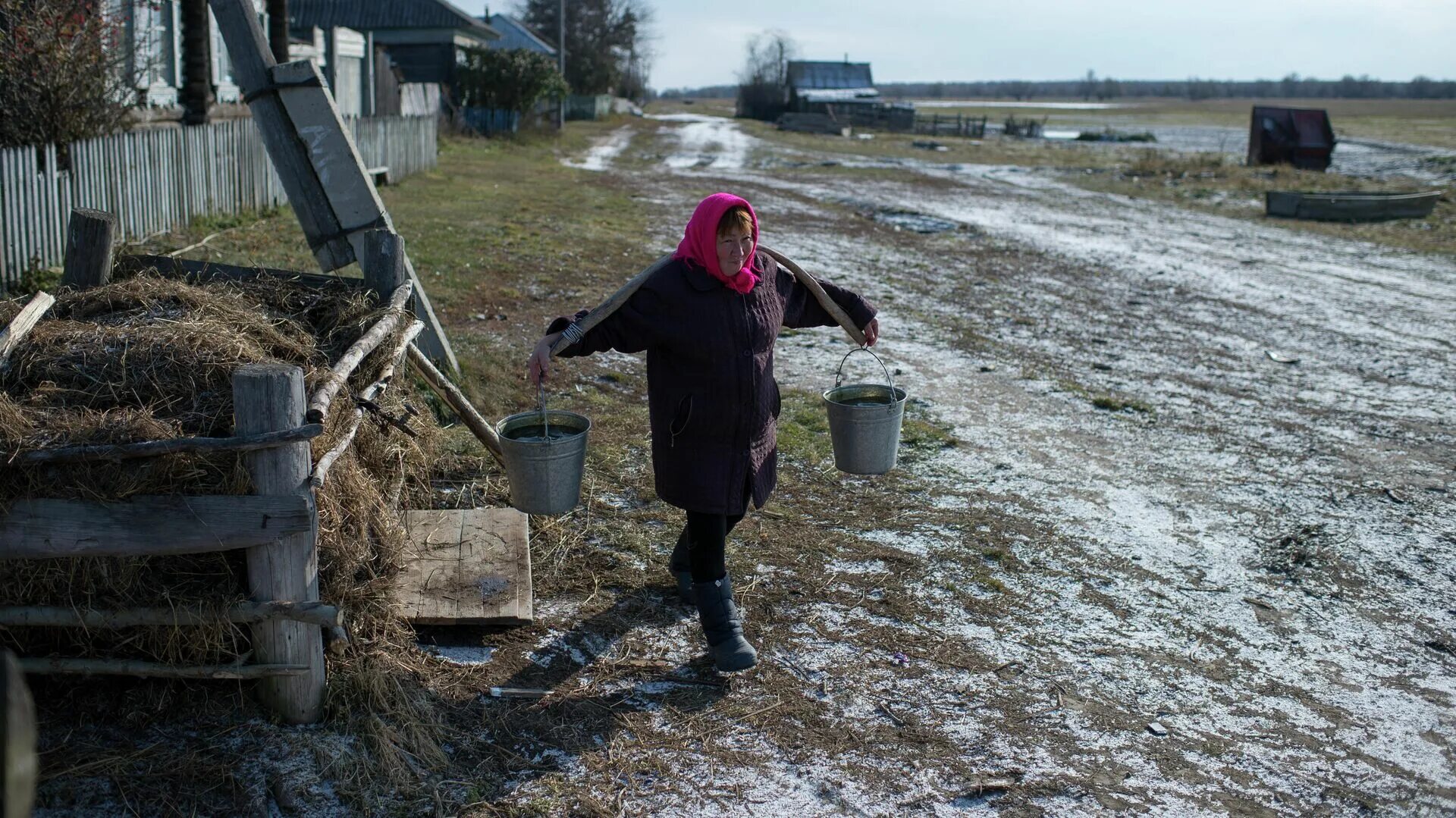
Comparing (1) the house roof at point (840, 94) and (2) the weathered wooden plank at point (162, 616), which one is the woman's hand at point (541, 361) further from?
(1) the house roof at point (840, 94)

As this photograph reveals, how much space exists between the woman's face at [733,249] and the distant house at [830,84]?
172 feet

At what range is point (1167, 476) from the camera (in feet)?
20.6

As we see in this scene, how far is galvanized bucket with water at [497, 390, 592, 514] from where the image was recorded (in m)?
3.74

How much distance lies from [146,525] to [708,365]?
1693 mm

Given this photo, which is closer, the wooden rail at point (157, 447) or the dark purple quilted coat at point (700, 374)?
the wooden rail at point (157, 447)

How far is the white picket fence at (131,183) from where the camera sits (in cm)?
833

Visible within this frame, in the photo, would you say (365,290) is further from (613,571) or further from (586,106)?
(586,106)

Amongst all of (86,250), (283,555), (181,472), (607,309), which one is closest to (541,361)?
(607,309)

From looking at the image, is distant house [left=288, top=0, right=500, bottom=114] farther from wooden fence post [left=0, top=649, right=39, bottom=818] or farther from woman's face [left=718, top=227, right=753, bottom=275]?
wooden fence post [left=0, top=649, right=39, bottom=818]

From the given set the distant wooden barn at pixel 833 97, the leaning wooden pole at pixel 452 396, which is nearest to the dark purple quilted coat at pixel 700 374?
the leaning wooden pole at pixel 452 396

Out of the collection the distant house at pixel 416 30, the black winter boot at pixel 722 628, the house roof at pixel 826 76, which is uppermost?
the house roof at pixel 826 76

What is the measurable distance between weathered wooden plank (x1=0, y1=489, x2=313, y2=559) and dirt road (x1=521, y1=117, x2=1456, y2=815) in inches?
48.7

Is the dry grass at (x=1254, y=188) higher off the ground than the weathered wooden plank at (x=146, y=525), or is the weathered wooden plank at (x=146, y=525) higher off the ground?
the dry grass at (x=1254, y=188)

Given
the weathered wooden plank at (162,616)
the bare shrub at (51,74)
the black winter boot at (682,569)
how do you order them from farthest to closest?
1. the bare shrub at (51,74)
2. the black winter boot at (682,569)
3. the weathered wooden plank at (162,616)
